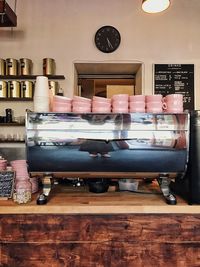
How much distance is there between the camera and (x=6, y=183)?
1.38 metres

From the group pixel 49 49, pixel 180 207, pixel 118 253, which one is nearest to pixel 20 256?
pixel 118 253

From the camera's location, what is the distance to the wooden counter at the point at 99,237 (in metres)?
1.20

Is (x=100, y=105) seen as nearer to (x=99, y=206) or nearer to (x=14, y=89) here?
(x=99, y=206)

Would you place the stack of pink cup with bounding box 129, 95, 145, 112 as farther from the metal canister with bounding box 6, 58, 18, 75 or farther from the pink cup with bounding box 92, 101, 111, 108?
the metal canister with bounding box 6, 58, 18, 75

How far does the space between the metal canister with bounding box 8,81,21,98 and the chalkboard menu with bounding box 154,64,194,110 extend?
1.73 m

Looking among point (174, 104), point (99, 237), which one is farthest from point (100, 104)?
point (99, 237)

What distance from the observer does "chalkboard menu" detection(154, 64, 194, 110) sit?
374cm

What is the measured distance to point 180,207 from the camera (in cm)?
124

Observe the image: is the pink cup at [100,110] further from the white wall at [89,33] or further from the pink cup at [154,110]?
the white wall at [89,33]

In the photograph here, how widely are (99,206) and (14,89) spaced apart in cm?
264

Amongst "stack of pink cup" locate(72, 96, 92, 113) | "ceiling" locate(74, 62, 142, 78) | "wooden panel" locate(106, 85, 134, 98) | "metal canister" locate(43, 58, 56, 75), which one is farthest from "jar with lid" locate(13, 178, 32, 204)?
"wooden panel" locate(106, 85, 134, 98)

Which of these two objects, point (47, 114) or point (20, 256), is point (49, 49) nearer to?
point (47, 114)

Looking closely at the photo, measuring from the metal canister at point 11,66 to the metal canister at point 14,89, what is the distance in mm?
129

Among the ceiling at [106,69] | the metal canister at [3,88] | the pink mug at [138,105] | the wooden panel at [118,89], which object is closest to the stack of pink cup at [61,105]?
the pink mug at [138,105]
